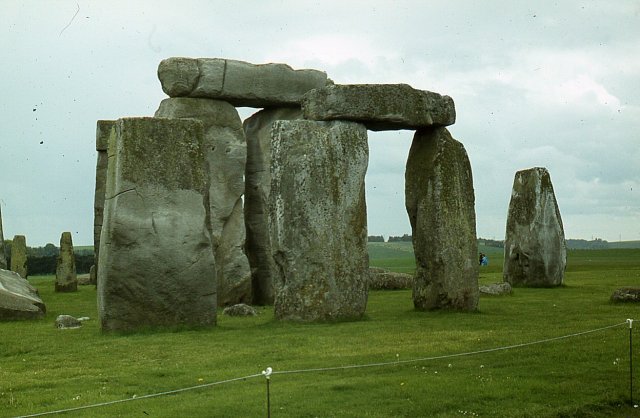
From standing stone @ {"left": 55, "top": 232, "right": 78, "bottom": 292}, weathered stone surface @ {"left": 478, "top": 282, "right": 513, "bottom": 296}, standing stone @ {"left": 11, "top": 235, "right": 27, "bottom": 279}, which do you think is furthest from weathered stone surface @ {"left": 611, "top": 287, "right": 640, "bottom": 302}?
standing stone @ {"left": 11, "top": 235, "right": 27, "bottom": 279}

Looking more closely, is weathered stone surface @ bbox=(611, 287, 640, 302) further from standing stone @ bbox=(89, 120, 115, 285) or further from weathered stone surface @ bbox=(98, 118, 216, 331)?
standing stone @ bbox=(89, 120, 115, 285)

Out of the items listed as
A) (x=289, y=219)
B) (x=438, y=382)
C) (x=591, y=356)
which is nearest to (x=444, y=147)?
(x=289, y=219)

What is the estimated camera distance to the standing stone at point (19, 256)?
3082cm

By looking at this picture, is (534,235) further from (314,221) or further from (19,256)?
(19,256)

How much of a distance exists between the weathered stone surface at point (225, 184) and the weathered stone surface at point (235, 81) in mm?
283

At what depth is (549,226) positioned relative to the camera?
2489 cm

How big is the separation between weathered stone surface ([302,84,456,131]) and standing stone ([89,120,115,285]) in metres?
12.0

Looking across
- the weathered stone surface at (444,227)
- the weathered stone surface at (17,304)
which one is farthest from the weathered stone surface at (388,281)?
the weathered stone surface at (17,304)

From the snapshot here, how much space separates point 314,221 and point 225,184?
678 cm

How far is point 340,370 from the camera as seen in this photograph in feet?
36.2

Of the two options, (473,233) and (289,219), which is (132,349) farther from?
(473,233)

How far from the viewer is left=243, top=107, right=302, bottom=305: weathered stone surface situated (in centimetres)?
2270

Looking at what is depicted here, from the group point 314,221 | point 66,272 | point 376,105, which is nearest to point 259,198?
point 66,272

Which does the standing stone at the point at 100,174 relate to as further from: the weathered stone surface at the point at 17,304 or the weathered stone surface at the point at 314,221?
the weathered stone surface at the point at 314,221
